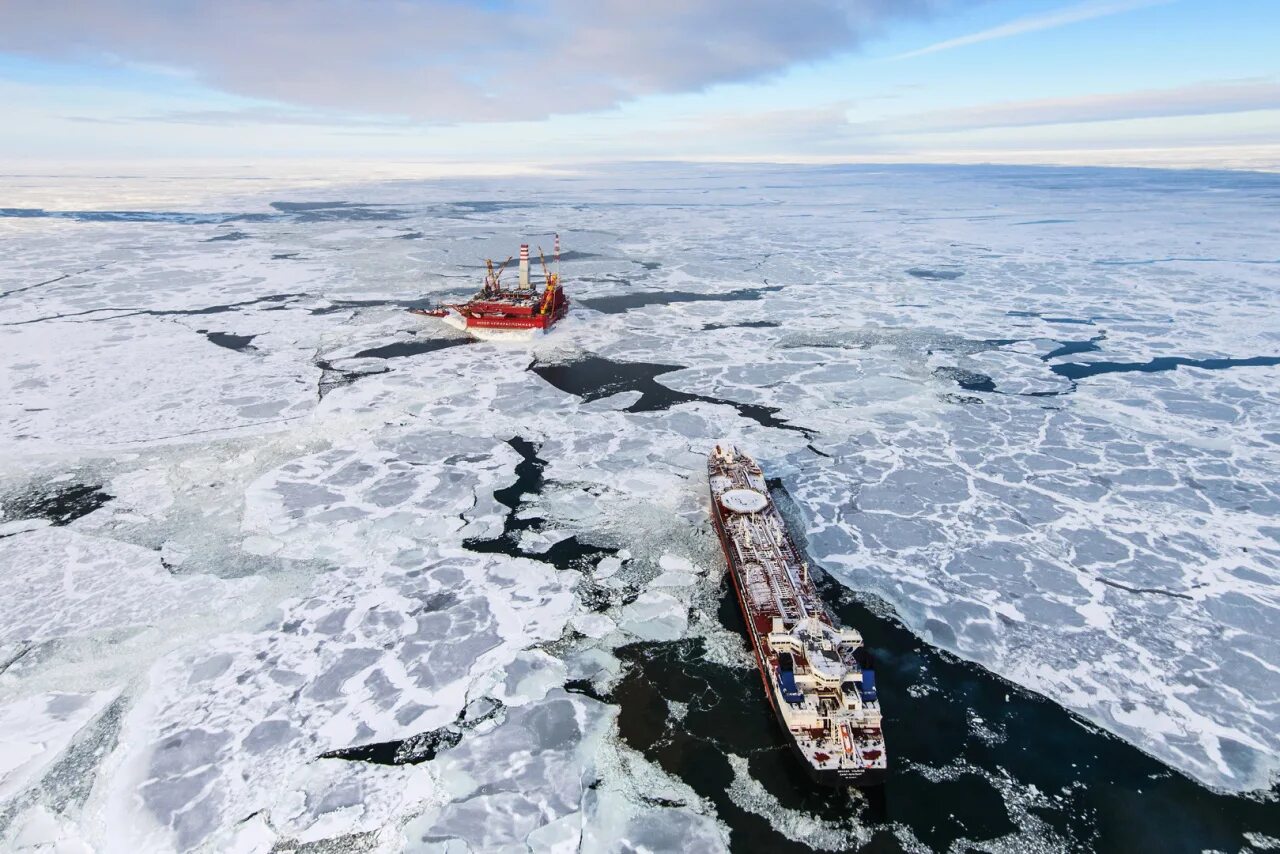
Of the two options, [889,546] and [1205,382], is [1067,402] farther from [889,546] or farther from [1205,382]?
[889,546]

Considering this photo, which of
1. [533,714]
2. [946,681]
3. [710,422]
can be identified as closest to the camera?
[533,714]

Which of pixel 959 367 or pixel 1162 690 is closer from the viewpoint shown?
pixel 1162 690

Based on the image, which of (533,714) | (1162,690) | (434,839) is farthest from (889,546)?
(434,839)

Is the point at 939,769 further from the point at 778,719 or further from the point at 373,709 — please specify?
the point at 373,709

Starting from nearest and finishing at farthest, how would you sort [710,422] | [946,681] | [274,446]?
[946,681]
[274,446]
[710,422]

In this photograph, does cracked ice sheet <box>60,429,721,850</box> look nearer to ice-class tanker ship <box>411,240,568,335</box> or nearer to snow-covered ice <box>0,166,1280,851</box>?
snow-covered ice <box>0,166,1280,851</box>

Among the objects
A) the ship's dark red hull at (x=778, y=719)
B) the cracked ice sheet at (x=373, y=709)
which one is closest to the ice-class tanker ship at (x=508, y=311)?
the cracked ice sheet at (x=373, y=709)

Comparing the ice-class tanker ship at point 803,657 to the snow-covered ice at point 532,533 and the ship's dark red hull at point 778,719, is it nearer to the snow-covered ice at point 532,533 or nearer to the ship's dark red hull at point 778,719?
the ship's dark red hull at point 778,719
